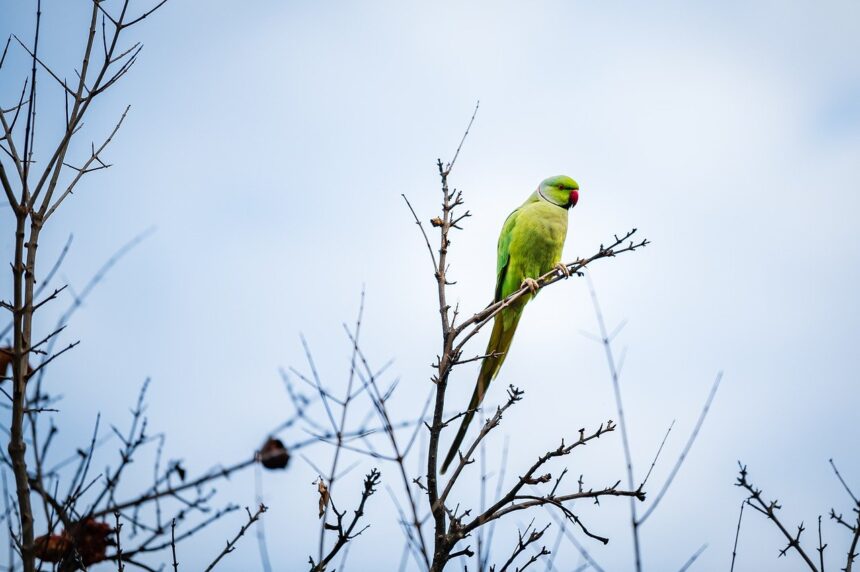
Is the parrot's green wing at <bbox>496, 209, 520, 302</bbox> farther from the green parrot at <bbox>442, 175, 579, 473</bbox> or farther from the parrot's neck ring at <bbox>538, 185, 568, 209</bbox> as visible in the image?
the parrot's neck ring at <bbox>538, 185, 568, 209</bbox>

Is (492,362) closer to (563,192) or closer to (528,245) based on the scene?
(528,245)

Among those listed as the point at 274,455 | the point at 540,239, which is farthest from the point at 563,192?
the point at 274,455

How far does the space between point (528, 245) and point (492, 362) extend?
144 centimetres

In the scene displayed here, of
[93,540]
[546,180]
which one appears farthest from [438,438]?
[546,180]

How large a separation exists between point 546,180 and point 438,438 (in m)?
4.13

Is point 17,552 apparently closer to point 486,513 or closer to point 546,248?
point 486,513

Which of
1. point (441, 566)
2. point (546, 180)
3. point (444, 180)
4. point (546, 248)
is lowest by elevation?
point (441, 566)

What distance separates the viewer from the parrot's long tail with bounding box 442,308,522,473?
418cm

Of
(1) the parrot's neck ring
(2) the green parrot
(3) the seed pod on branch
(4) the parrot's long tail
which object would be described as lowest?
(3) the seed pod on branch

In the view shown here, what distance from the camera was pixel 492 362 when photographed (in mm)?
Answer: 5172

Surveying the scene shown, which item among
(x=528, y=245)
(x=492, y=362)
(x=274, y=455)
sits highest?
(x=528, y=245)

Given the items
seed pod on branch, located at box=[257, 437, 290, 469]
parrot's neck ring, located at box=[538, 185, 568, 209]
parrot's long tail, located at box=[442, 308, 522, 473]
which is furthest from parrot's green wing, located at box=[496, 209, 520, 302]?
seed pod on branch, located at box=[257, 437, 290, 469]

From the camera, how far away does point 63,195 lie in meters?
2.92

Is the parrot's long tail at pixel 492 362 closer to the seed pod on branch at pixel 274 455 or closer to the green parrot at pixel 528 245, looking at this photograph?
the green parrot at pixel 528 245
